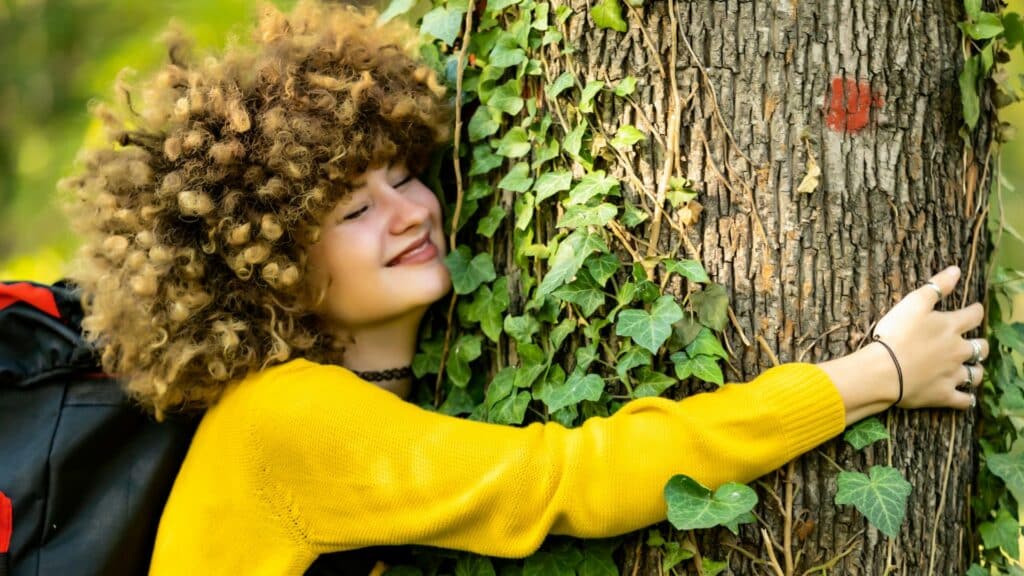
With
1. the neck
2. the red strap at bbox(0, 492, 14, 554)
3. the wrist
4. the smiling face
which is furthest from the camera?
the neck

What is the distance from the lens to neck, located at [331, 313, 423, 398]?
2178 millimetres

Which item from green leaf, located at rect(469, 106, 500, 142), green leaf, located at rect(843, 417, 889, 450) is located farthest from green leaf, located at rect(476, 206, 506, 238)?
green leaf, located at rect(843, 417, 889, 450)

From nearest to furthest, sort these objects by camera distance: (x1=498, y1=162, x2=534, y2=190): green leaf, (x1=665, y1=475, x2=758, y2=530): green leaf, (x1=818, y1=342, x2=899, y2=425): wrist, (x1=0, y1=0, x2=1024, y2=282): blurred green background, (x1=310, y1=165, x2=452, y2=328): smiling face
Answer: (x1=665, y1=475, x2=758, y2=530): green leaf
(x1=818, y1=342, x2=899, y2=425): wrist
(x1=498, y1=162, x2=534, y2=190): green leaf
(x1=310, y1=165, x2=452, y2=328): smiling face
(x1=0, y1=0, x2=1024, y2=282): blurred green background

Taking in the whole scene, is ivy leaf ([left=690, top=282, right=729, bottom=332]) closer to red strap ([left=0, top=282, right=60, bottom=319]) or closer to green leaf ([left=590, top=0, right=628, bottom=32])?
green leaf ([left=590, top=0, right=628, bottom=32])

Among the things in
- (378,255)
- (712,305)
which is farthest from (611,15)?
(378,255)

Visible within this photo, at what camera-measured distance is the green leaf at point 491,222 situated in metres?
2.04

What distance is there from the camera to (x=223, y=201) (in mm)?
1965

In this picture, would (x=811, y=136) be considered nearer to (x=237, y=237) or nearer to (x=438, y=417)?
(x=438, y=417)

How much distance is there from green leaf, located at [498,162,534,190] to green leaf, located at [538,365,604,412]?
41 cm

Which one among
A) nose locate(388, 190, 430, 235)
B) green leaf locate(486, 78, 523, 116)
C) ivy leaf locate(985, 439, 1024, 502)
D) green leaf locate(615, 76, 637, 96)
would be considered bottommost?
ivy leaf locate(985, 439, 1024, 502)

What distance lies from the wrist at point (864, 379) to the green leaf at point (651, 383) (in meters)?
0.29

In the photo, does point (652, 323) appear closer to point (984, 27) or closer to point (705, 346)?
point (705, 346)

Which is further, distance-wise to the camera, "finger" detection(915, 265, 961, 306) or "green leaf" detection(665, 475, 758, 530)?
"finger" detection(915, 265, 961, 306)

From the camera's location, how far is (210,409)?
2.00m
